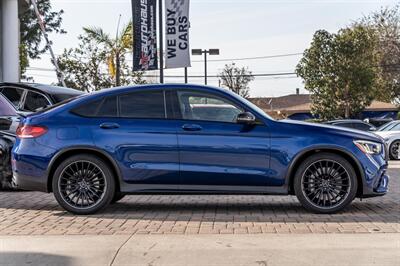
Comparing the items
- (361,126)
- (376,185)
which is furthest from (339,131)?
(361,126)

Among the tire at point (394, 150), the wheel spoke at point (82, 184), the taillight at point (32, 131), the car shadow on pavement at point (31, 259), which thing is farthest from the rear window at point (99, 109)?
the tire at point (394, 150)

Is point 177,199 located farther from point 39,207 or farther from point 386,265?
point 386,265

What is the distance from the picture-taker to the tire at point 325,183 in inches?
293

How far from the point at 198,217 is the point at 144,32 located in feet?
36.8

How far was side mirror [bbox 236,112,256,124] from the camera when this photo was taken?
7.45 meters

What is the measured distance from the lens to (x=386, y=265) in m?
5.39

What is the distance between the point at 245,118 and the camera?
24.4ft

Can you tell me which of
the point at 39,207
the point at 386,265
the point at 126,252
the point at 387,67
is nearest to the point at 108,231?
the point at 126,252

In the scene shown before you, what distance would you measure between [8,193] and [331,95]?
33.3 metres

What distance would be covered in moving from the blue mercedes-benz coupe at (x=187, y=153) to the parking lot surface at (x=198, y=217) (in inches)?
12.2

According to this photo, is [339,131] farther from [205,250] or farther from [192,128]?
[205,250]

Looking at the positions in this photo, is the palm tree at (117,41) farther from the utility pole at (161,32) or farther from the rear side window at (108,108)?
the rear side window at (108,108)

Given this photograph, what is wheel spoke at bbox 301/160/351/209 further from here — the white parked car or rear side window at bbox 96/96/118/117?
the white parked car

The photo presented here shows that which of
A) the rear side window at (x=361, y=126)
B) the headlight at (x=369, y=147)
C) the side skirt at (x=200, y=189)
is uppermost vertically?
the headlight at (x=369, y=147)
